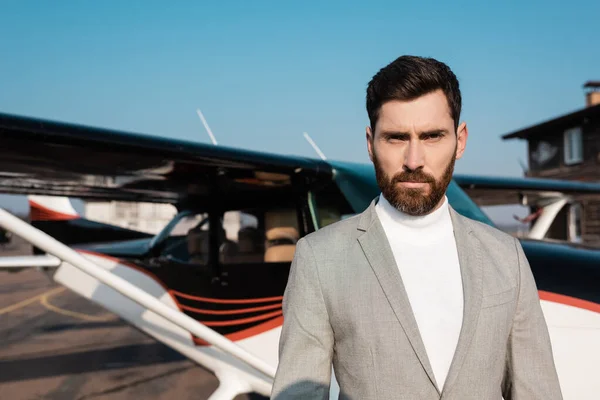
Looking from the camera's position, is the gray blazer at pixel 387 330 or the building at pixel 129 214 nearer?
the gray blazer at pixel 387 330

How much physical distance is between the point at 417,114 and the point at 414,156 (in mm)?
90

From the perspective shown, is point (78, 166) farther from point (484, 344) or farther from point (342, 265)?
point (484, 344)

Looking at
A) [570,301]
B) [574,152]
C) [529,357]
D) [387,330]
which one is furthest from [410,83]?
[574,152]

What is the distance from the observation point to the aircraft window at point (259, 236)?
12.1 feet

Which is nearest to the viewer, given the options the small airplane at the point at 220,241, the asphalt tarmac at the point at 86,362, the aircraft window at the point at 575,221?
the small airplane at the point at 220,241

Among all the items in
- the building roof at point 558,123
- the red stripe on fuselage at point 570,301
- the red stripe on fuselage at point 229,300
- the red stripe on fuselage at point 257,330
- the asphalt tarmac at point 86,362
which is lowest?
the asphalt tarmac at point 86,362

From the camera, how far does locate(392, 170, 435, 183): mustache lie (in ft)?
3.45

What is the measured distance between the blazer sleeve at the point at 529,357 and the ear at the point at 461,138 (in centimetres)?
32

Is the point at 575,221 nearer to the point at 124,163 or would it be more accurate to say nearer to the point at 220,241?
the point at 220,241

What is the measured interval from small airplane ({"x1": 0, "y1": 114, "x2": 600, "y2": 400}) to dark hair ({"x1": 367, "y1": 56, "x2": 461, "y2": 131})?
161 centimetres

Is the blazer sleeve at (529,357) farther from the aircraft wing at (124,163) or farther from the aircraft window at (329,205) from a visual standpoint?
the aircraft wing at (124,163)

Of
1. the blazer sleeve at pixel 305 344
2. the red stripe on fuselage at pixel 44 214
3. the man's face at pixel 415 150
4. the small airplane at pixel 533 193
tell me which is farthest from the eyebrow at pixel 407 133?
the red stripe on fuselage at pixel 44 214

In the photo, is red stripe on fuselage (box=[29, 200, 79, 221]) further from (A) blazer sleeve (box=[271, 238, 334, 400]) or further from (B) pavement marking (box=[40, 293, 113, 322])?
(A) blazer sleeve (box=[271, 238, 334, 400])

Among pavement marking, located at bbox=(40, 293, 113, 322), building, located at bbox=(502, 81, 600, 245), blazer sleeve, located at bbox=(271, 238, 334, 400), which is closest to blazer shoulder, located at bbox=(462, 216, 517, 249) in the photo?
blazer sleeve, located at bbox=(271, 238, 334, 400)
